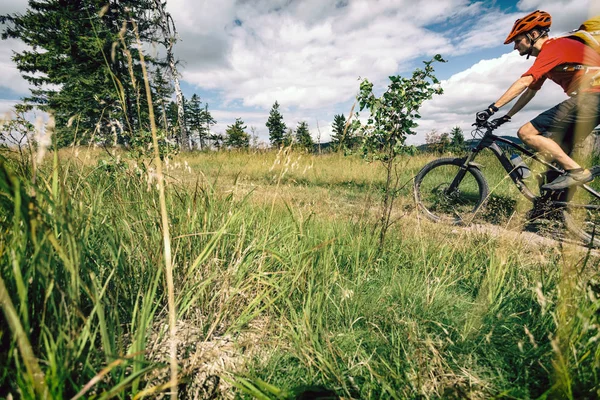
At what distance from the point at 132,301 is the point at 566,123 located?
4.62 metres

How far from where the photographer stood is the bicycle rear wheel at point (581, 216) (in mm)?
3209

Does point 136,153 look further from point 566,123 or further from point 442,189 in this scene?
point 566,123

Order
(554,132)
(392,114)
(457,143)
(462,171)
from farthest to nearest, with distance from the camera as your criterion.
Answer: (457,143)
(462,171)
(554,132)
(392,114)

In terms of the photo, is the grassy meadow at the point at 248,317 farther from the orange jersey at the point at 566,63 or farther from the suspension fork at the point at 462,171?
the orange jersey at the point at 566,63

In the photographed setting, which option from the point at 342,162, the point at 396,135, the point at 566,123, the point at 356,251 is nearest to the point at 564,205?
the point at 566,123

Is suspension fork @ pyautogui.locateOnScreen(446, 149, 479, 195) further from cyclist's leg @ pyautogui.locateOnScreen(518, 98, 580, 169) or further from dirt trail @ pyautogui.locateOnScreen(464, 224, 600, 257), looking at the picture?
dirt trail @ pyautogui.locateOnScreen(464, 224, 600, 257)

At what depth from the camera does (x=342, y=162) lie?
8.42 m

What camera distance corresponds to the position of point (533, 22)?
3178 millimetres

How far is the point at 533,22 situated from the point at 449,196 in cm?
235

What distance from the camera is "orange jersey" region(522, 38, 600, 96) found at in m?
2.84

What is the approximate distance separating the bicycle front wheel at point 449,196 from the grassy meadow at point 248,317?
1.85m


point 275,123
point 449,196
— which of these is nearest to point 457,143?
point 449,196

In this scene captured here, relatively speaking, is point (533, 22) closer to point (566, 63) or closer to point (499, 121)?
point (566, 63)

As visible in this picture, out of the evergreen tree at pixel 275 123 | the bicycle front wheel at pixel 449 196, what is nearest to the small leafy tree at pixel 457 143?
the bicycle front wheel at pixel 449 196
